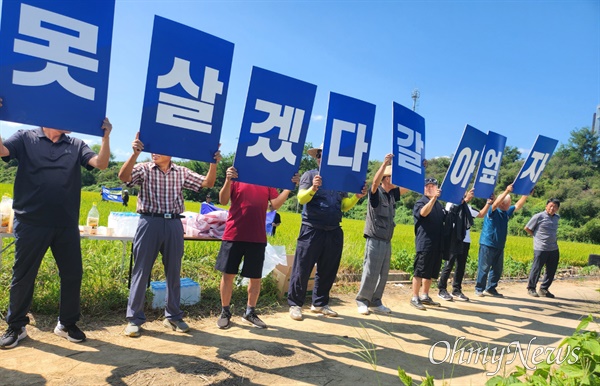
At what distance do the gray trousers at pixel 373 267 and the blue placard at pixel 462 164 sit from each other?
1045 mm

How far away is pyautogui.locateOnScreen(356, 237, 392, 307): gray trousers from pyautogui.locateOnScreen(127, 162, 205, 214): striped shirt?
253cm

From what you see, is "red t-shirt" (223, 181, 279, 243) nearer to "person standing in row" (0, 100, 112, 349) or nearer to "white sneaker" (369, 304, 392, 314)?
"person standing in row" (0, 100, 112, 349)

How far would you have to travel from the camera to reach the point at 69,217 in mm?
3283

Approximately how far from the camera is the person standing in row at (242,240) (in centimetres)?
409

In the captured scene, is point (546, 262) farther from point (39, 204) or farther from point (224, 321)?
point (39, 204)

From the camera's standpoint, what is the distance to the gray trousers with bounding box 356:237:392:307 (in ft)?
17.0

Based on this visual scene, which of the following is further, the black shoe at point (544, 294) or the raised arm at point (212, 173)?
the black shoe at point (544, 294)

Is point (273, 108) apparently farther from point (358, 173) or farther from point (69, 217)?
point (69, 217)

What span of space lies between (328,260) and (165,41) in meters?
2.92

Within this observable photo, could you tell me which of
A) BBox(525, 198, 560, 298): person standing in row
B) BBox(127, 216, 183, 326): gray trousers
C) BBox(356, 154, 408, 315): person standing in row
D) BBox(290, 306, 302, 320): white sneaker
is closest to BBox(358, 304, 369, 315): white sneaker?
BBox(356, 154, 408, 315): person standing in row

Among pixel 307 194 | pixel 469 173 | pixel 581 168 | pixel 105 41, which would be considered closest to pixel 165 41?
pixel 105 41

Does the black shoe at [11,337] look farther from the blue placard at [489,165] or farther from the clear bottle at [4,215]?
the blue placard at [489,165]

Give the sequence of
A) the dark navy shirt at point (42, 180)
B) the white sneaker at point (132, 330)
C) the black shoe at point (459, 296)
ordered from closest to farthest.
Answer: the dark navy shirt at point (42, 180)
the white sneaker at point (132, 330)
the black shoe at point (459, 296)

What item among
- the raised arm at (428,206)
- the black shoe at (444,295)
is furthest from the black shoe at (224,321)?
the black shoe at (444,295)
